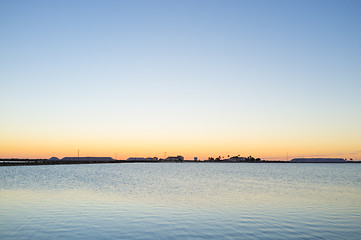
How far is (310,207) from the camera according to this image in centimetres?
3572

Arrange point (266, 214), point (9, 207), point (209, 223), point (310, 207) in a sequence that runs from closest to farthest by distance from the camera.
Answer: point (209, 223), point (266, 214), point (9, 207), point (310, 207)

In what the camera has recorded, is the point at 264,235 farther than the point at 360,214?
No

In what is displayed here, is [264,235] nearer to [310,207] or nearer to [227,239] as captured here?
[227,239]

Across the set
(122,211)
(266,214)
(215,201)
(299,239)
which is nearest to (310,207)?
(266,214)

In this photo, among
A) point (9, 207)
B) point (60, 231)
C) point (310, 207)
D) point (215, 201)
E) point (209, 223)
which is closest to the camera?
point (60, 231)

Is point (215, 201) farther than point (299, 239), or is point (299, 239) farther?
point (215, 201)

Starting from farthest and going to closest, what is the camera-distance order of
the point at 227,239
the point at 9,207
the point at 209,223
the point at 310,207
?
the point at 310,207 → the point at 9,207 → the point at 209,223 → the point at 227,239

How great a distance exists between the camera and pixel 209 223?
25.9m

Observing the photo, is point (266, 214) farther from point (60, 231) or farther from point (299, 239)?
point (60, 231)

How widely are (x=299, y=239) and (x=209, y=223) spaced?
7.73 m

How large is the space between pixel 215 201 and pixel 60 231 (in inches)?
882

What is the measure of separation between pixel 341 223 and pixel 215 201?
16.4m

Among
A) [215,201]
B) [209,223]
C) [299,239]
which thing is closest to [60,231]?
[209,223]

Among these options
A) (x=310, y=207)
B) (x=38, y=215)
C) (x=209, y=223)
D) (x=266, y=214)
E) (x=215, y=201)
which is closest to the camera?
(x=209, y=223)
